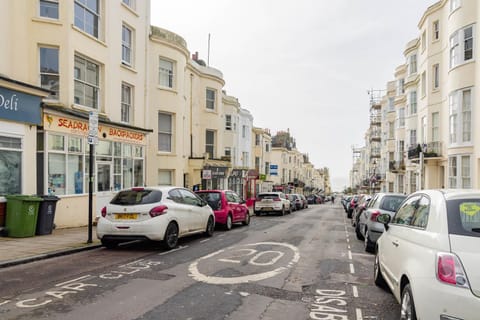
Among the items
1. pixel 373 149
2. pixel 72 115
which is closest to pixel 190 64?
pixel 72 115

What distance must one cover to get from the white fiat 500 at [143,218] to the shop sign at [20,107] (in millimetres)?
4211

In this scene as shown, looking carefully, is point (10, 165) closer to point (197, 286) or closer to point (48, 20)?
point (48, 20)

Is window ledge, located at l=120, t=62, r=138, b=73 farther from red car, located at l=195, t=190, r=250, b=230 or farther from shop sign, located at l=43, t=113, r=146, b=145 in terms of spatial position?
red car, located at l=195, t=190, r=250, b=230

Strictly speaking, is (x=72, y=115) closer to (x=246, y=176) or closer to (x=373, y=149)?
(x=246, y=176)

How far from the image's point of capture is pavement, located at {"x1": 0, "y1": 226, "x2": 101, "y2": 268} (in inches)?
340

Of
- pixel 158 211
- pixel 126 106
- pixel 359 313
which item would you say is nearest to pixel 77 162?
pixel 126 106

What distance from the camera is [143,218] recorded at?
10180 millimetres

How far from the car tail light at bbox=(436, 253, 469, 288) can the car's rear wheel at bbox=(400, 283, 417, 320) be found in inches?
23.6

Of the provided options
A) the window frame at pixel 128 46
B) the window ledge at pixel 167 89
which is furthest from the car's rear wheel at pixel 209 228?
the window ledge at pixel 167 89

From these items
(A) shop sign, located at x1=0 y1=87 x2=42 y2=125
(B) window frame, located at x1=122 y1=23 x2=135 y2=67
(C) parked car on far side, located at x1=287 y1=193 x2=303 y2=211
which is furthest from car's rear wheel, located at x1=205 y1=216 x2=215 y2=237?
(C) parked car on far side, located at x1=287 y1=193 x2=303 y2=211

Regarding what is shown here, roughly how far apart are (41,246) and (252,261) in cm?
528

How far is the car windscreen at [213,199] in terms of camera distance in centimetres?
1619

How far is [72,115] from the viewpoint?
14.2 meters

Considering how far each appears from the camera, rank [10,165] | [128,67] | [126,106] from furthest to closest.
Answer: [126,106] → [128,67] → [10,165]
